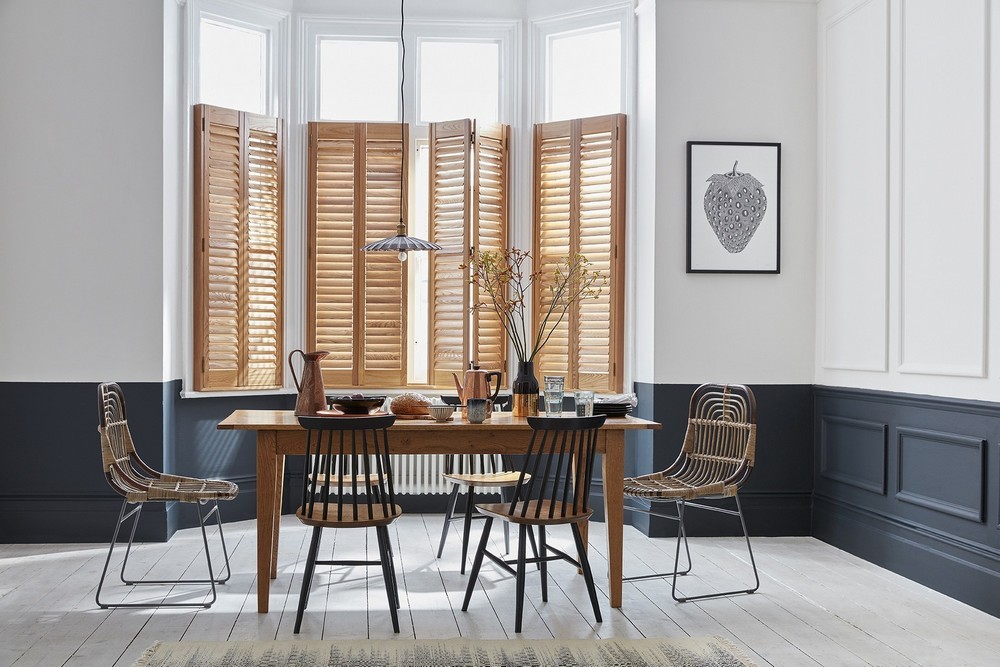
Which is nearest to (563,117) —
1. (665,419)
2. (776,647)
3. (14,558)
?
(665,419)

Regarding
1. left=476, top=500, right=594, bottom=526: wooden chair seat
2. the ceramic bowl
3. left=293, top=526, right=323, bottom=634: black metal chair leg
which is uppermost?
the ceramic bowl

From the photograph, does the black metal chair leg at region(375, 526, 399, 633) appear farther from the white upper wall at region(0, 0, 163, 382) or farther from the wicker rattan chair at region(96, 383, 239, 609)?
the white upper wall at region(0, 0, 163, 382)

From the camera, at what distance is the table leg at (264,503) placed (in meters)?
3.50

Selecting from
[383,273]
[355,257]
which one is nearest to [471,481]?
[383,273]

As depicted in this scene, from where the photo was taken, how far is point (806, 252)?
16.6ft

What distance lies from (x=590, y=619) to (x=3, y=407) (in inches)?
129

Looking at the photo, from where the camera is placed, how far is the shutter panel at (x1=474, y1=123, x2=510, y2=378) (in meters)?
5.46

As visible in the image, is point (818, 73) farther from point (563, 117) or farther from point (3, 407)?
point (3, 407)

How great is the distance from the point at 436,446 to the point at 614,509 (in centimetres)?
76

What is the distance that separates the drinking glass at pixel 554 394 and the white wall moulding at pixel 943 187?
66.1 inches

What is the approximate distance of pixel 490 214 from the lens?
552cm

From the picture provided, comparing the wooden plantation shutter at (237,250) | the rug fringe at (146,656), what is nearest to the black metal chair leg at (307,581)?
the rug fringe at (146,656)

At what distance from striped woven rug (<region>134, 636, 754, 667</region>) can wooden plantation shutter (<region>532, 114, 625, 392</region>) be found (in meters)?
2.31

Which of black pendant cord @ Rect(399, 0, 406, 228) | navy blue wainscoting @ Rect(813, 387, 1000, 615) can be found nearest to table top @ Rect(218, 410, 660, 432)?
navy blue wainscoting @ Rect(813, 387, 1000, 615)
